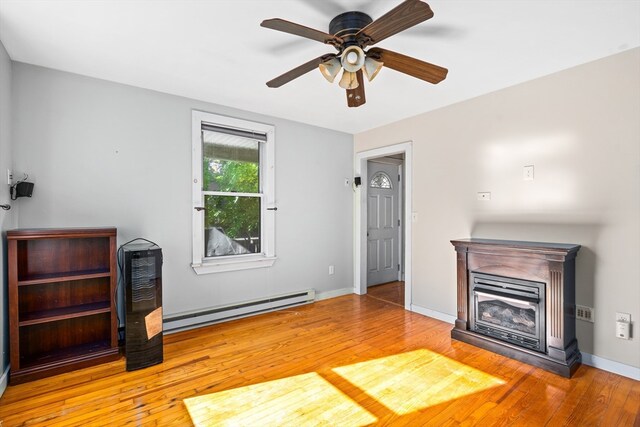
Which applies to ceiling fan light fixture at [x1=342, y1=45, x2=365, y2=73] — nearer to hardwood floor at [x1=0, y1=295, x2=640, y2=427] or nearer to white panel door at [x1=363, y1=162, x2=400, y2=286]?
hardwood floor at [x1=0, y1=295, x2=640, y2=427]

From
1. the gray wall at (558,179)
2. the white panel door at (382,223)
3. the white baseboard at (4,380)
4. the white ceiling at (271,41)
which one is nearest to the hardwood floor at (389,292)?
the white panel door at (382,223)

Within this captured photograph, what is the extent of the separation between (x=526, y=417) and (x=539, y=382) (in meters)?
0.54

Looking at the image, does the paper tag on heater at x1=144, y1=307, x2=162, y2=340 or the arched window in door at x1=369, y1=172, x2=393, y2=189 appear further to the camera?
the arched window in door at x1=369, y1=172, x2=393, y2=189

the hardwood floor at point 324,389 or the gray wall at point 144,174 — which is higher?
the gray wall at point 144,174

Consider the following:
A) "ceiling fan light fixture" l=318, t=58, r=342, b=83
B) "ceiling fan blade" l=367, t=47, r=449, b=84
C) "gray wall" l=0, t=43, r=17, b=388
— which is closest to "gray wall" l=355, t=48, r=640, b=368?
"ceiling fan blade" l=367, t=47, r=449, b=84

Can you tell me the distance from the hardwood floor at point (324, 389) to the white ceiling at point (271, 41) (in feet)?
8.27

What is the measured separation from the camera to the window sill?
138 inches

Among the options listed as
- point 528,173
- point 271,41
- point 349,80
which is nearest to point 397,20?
point 349,80

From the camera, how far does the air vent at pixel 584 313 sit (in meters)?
2.62

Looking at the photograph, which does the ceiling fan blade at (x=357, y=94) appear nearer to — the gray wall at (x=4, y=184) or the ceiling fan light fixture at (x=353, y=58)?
the ceiling fan light fixture at (x=353, y=58)

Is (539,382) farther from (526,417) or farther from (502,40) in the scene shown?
(502,40)

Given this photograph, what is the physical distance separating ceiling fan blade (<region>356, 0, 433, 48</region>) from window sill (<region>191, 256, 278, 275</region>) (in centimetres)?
275

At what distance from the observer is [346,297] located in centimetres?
471

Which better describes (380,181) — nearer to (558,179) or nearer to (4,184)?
(558,179)
